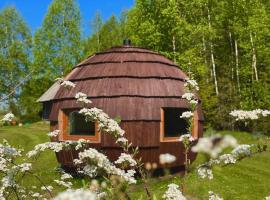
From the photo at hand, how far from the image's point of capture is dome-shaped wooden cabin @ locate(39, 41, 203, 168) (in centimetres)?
1330

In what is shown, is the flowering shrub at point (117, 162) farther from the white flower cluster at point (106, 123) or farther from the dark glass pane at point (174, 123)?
the dark glass pane at point (174, 123)

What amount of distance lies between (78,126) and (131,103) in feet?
7.08

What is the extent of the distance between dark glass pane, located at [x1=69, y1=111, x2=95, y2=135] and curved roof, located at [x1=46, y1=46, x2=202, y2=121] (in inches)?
20.1

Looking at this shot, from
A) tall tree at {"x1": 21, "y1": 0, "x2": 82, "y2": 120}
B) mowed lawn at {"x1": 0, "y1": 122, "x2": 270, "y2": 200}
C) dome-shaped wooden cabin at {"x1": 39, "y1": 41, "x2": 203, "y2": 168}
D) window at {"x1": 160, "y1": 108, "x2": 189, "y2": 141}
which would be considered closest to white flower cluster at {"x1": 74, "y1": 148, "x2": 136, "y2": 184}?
mowed lawn at {"x1": 0, "y1": 122, "x2": 270, "y2": 200}

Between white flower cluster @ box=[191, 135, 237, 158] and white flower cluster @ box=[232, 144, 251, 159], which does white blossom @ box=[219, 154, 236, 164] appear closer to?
white flower cluster @ box=[232, 144, 251, 159]

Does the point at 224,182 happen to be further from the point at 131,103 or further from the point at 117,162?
the point at 117,162

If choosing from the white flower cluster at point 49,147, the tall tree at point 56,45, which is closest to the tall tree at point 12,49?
the tall tree at point 56,45

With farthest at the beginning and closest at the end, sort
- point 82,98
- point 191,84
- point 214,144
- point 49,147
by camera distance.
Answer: point 49,147 < point 82,98 < point 191,84 < point 214,144

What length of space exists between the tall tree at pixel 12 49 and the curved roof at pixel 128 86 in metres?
34.4

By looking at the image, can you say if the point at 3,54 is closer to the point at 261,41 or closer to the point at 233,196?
the point at 261,41

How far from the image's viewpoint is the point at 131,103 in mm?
13258

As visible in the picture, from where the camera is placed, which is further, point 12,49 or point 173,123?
point 12,49

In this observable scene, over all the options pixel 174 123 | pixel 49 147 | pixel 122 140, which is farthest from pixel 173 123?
pixel 122 140

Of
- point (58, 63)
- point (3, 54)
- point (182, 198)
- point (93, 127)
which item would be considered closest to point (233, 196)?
point (93, 127)
